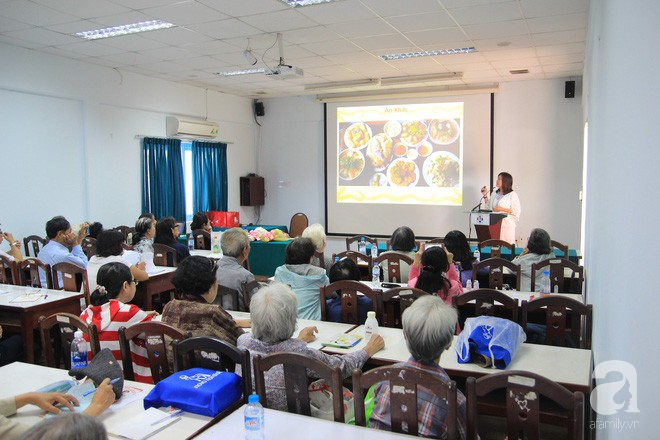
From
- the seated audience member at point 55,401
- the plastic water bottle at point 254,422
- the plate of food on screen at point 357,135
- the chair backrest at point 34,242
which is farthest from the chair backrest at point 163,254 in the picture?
the plate of food on screen at point 357,135

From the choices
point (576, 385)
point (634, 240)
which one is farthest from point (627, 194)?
point (576, 385)

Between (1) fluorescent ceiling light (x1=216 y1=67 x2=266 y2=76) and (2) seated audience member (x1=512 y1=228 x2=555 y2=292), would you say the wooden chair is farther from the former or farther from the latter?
(1) fluorescent ceiling light (x1=216 y1=67 x2=266 y2=76)

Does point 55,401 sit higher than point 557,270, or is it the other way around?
point 557,270

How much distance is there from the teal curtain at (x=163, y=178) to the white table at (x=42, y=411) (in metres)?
6.27

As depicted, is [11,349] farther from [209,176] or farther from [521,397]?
[209,176]

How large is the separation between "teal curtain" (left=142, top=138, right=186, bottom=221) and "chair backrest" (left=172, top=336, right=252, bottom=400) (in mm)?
6741

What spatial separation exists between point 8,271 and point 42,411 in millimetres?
4064

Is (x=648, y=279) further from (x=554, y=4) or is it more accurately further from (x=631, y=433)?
(x=554, y=4)

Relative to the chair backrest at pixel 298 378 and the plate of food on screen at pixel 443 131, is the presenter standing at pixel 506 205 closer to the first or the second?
the plate of food on screen at pixel 443 131

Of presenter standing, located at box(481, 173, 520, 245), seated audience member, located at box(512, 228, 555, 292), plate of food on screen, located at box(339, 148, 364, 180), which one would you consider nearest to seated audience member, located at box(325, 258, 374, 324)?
seated audience member, located at box(512, 228, 555, 292)

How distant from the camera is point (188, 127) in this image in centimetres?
918

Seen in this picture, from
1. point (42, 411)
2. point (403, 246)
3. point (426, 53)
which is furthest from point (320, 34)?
point (42, 411)

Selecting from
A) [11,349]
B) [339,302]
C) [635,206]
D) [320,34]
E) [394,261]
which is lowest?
[11,349]

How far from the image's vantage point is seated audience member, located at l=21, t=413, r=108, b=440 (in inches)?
44.8
